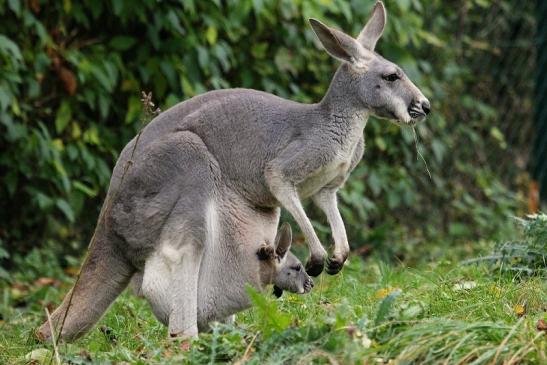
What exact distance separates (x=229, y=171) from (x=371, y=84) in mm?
825

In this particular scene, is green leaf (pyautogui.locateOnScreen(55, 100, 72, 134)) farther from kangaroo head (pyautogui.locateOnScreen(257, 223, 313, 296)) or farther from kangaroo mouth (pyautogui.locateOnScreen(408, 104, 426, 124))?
kangaroo mouth (pyautogui.locateOnScreen(408, 104, 426, 124))

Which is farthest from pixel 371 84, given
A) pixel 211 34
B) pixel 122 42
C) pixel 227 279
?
pixel 122 42

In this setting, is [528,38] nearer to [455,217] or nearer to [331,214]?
[455,217]

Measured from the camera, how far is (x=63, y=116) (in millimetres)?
7738

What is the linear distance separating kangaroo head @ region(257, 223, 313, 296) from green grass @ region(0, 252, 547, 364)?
0.08 metres

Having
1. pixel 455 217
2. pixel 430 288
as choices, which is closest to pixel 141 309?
pixel 430 288

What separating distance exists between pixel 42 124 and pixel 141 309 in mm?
2079

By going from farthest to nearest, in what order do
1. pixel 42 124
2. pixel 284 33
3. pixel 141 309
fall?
pixel 284 33
pixel 42 124
pixel 141 309

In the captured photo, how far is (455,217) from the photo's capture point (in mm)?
10055

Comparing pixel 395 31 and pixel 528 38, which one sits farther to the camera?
pixel 528 38

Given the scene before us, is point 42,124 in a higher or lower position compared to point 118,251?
lower

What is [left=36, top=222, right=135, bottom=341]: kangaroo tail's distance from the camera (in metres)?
5.04

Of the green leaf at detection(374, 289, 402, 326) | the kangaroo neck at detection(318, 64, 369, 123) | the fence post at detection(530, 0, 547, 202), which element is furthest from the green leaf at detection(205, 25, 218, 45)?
the green leaf at detection(374, 289, 402, 326)

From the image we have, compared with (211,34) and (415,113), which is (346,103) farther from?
(211,34)
